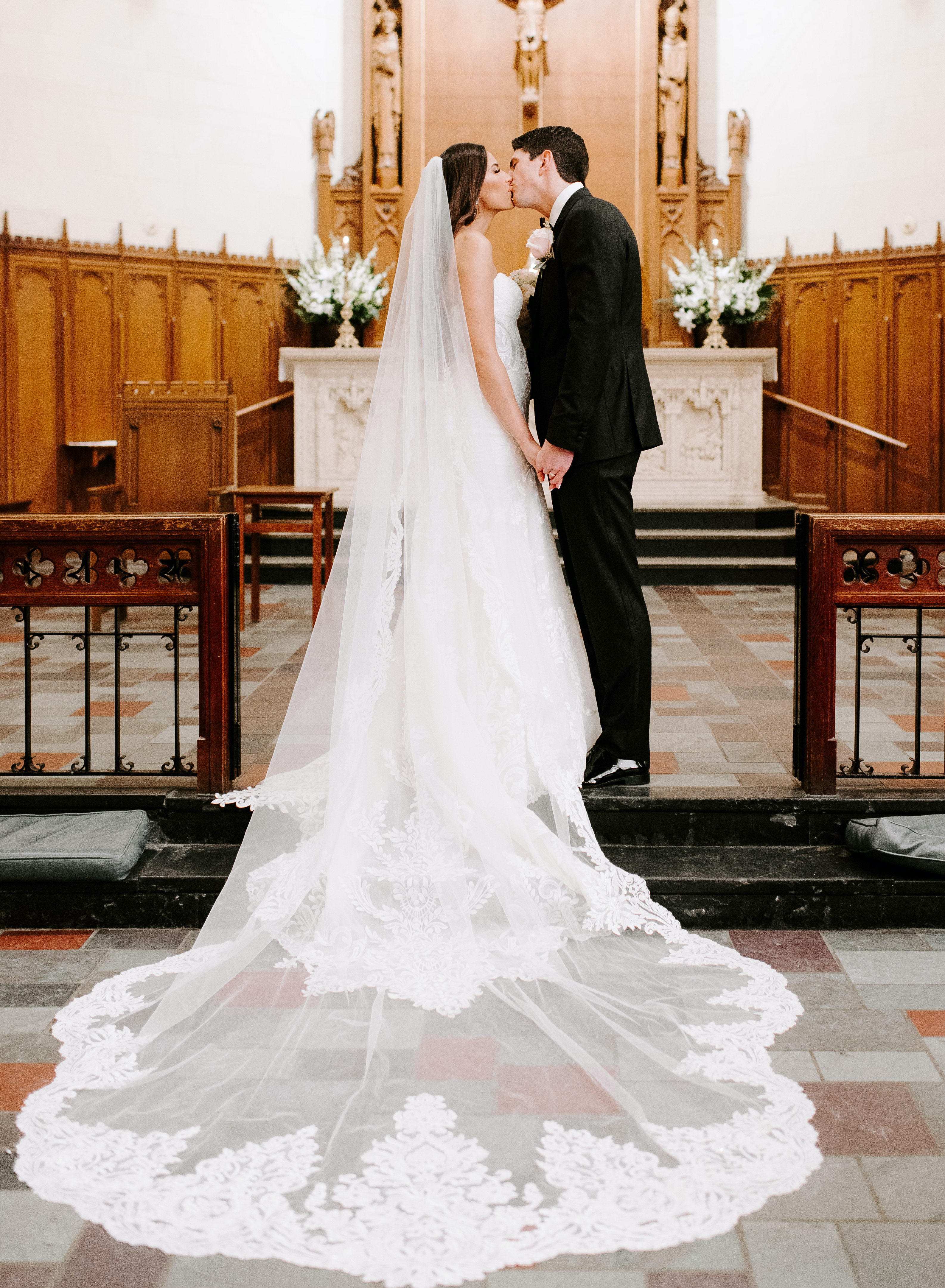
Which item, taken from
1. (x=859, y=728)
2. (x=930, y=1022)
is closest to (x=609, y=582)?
(x=859, y=728)

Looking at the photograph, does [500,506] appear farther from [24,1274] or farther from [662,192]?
[662,192]

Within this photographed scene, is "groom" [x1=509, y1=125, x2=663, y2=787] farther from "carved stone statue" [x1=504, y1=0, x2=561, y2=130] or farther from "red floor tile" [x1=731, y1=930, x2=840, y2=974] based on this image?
"carved stone statue" [x1=504, y1=0, x2=561, y2=130]

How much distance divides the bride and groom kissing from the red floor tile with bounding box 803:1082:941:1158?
1.39 metres

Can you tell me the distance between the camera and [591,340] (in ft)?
11.3

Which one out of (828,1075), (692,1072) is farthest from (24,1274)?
(828,1075)

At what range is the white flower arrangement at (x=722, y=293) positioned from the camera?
982 cm

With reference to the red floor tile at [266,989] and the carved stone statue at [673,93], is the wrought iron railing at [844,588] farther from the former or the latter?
the carved stone statue at [673,93]

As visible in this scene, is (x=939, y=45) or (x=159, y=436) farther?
(x=939, y=45)

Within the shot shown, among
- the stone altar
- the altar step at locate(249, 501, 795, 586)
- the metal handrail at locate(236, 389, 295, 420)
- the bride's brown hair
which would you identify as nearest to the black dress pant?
the bride's brown hair

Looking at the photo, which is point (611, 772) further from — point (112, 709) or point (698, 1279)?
point (112, 709)

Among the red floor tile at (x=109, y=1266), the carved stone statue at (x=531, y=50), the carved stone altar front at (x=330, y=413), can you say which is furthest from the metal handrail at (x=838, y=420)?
the red floor tile at (x=109, y=1266)

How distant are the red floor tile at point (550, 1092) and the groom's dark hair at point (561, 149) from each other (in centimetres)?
231

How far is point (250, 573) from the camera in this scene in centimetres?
897

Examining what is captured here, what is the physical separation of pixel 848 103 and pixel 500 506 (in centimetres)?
839
